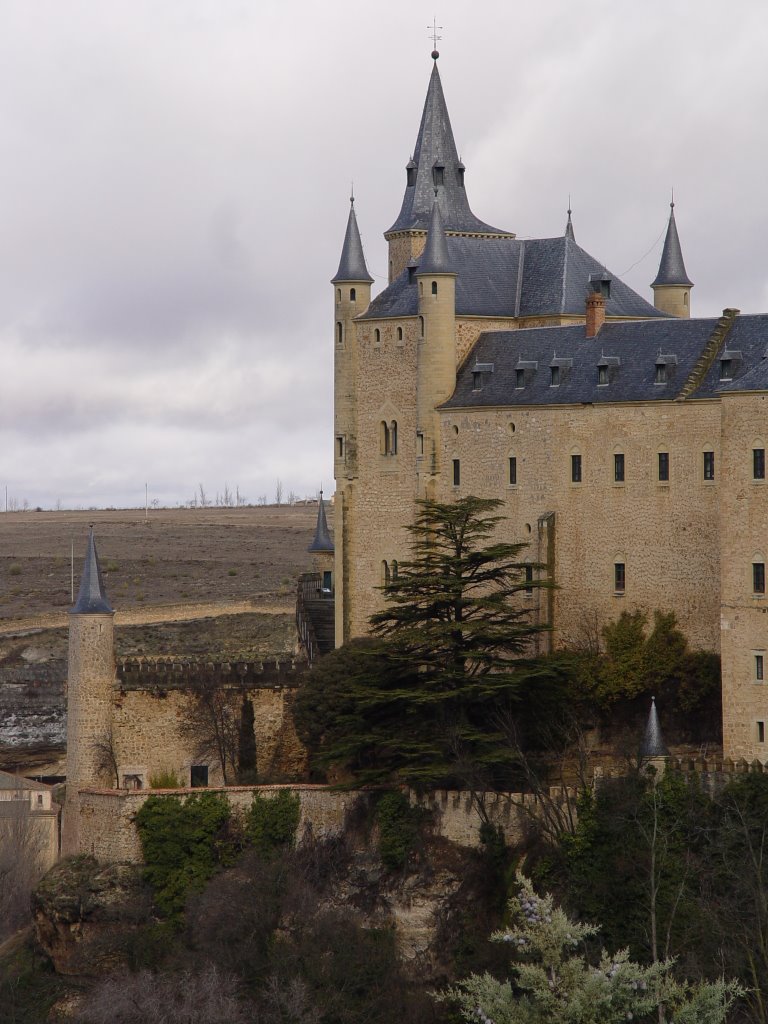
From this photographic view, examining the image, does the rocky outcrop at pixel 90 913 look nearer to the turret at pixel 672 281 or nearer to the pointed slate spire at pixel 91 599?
the pointed slate spire at pixel 91 599

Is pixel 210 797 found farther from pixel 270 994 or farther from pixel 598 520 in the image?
pixel 598 520

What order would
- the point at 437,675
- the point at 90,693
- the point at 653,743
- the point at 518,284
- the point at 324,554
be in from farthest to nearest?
the point at 324,554
the point at 518,284
the point at 90,693
the point at 437,675
the point at 653,743

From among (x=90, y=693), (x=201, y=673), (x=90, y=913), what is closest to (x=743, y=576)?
(x=201, y=673)

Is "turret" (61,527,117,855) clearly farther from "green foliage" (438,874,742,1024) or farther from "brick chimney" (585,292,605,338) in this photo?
"green foliage" (438,874,742,1024)

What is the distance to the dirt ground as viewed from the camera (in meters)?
101

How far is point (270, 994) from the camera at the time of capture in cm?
4794

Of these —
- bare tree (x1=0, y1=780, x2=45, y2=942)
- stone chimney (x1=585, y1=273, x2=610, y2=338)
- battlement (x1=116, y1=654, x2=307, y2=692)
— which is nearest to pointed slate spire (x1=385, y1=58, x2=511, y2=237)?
stone chimney (x1=585, y1=273, x2=610, y2=338)

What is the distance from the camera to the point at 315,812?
5253cm

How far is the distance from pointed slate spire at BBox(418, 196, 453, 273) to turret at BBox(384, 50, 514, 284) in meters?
3.24

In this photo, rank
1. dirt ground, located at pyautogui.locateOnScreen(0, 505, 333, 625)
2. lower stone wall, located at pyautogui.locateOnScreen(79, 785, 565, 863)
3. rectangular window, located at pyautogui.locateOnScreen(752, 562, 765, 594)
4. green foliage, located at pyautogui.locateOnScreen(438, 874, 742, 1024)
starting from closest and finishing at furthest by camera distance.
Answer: green foliage, located at pyautogui.locateOnScreen(438, 874, 742, 1024) < rectangular window, located at pyautogui.locateOnScreen(752, 562, 765, 594) < lower stone wall, located at pyautogui.locateOnScreen(79, 785, 565, 863) < dirt ground, located at pyautogui.locateOnScreen(0, 505, 333, 625)

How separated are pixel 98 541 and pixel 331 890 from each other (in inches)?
3072

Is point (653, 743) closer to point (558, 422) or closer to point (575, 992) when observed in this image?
point (558, 422)

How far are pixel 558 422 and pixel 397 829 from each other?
1185 cm

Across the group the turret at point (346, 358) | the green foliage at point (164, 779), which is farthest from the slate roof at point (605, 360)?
the green foliage at point (164, 779)
